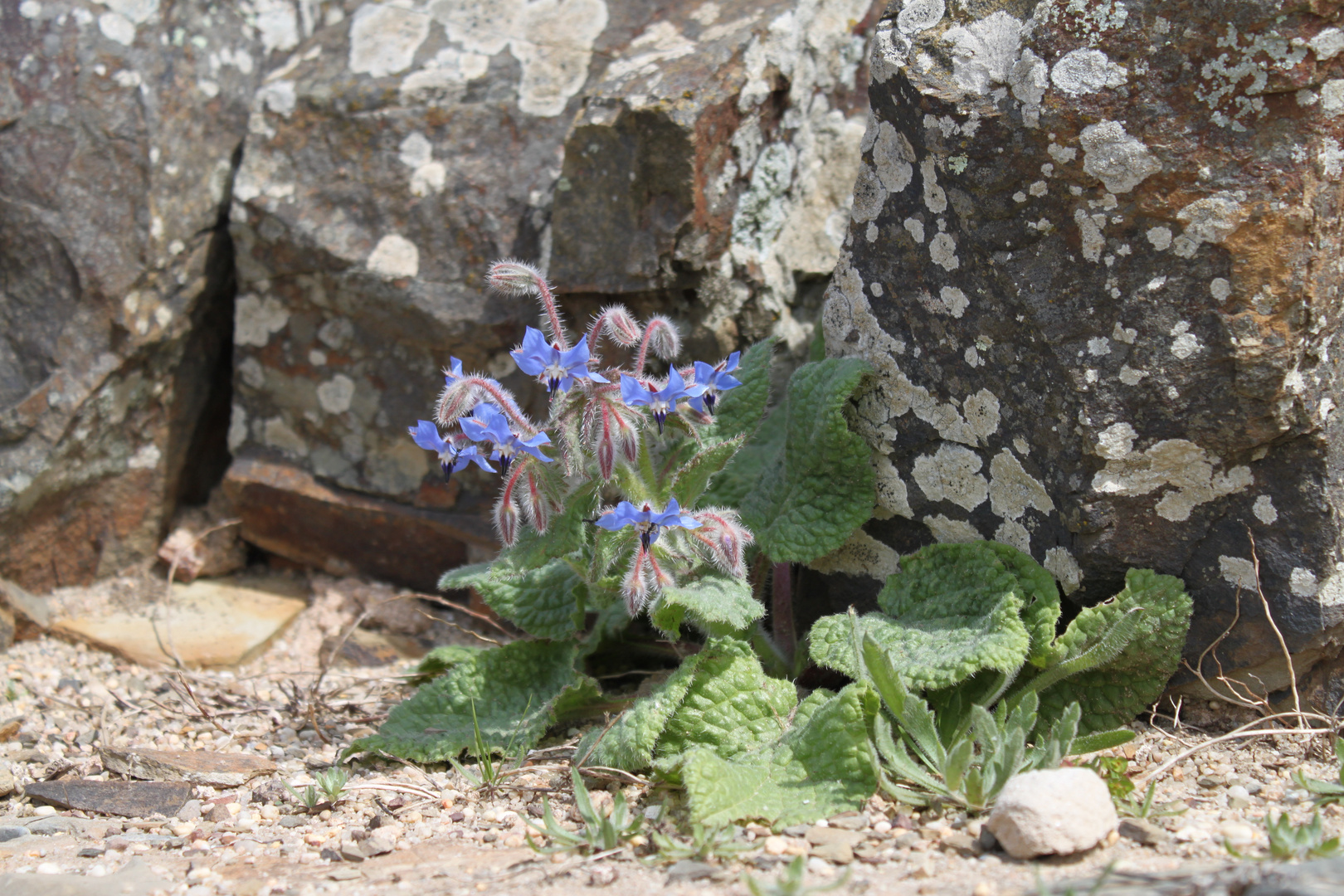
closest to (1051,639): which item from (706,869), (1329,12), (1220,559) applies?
(1220,559)

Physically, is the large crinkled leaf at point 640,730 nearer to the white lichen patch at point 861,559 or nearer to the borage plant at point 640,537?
the borage plant at point 640,537

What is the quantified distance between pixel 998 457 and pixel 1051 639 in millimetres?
465

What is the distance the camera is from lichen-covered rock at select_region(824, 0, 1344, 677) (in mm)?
2127

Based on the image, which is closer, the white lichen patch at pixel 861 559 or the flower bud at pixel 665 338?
the flower bud at pixel 665 338

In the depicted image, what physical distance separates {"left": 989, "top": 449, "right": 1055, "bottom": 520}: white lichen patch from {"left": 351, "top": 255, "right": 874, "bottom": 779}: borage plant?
33 centimetres

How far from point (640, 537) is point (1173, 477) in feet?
4.03

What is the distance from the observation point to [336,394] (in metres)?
3.70

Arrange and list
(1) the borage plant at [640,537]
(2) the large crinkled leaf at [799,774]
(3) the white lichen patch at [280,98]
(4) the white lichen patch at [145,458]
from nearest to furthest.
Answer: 1. (2) the large crinkled leaf at [799,774]
2. (1) the borage plant at [640,537]
3. (3) the white lichen patch at [280,98]
4. (4) the white lichen patch at [145,458]

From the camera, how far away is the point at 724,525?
2488mm

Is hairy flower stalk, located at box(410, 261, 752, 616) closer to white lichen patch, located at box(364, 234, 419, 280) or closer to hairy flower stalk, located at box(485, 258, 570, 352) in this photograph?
hairy flower stalk, located at box(485, 258, 570, 352)

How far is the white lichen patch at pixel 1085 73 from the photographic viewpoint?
2195mm

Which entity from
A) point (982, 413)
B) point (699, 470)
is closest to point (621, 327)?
point (699, 470)

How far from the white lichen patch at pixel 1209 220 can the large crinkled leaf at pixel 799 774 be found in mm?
1178

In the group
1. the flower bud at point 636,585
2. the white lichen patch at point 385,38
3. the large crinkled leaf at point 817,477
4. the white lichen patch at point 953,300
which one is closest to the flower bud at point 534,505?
the flower bud at point 636,585
